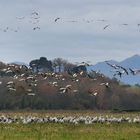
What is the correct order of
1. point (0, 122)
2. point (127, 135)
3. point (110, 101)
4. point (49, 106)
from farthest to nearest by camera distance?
point (110, 101) < point (49, 106) < point (0, 122) < point (127, 135)

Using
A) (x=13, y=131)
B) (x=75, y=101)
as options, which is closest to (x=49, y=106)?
(x=75, y=101)

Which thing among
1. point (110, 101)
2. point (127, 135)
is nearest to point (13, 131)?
point (127, 135)

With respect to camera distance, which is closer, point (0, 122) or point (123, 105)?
point (0, 122)

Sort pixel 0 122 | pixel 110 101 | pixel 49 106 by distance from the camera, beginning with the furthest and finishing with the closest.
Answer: pixel 110 101
pixel 49 106
pixel 0 122

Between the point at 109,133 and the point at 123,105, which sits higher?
the point at 123,105

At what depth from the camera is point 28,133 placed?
35.1 metres

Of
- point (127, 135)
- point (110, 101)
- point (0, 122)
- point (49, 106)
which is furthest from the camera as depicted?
point (110, 101)

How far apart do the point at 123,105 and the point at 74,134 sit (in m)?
75.0

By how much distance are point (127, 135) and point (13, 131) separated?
7.48m

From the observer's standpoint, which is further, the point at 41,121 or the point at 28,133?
the point at 41,121

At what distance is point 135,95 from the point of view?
115750mm

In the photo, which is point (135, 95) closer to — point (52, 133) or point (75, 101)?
point (75, 101)

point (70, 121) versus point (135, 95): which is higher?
point (135, 95)

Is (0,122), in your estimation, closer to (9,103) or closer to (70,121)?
(70,121)
